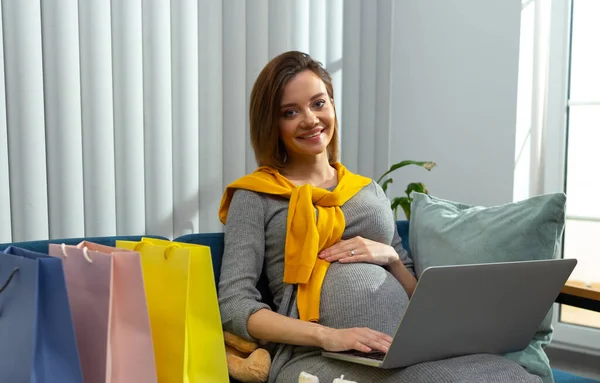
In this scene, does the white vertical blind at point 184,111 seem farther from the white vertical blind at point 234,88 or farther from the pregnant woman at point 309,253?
the pregnant woman at point 309,253

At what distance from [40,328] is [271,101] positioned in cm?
87

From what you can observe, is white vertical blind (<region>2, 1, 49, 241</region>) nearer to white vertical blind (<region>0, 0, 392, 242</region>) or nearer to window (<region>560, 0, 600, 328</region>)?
white vertical blind (<region>0, 0, 392, 242</region>)

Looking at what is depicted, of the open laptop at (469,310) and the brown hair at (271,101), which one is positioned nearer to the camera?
the open laptop at (469,310)

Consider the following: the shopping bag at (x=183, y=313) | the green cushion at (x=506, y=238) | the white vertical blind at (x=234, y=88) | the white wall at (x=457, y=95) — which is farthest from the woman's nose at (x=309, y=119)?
the white wall at (x=457, y=95)

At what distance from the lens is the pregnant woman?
1.37 m

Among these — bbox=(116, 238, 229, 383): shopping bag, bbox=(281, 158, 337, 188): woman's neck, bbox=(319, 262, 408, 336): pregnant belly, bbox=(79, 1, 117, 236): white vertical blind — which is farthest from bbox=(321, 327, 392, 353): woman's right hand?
bbox=(79, 1, 117, 236): white vertical blind

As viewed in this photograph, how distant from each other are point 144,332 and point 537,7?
2353mm

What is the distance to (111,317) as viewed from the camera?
→ 1.14 metres

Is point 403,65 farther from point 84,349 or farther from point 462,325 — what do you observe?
point 84,349

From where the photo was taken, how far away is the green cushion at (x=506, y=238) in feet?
5.20

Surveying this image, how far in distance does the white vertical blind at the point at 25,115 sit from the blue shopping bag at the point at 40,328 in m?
0.73

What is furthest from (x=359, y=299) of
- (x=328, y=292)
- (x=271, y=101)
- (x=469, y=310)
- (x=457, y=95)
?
(x=457, y=95)

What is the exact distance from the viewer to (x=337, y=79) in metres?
2.81

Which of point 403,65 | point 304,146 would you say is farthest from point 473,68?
point 304,146
